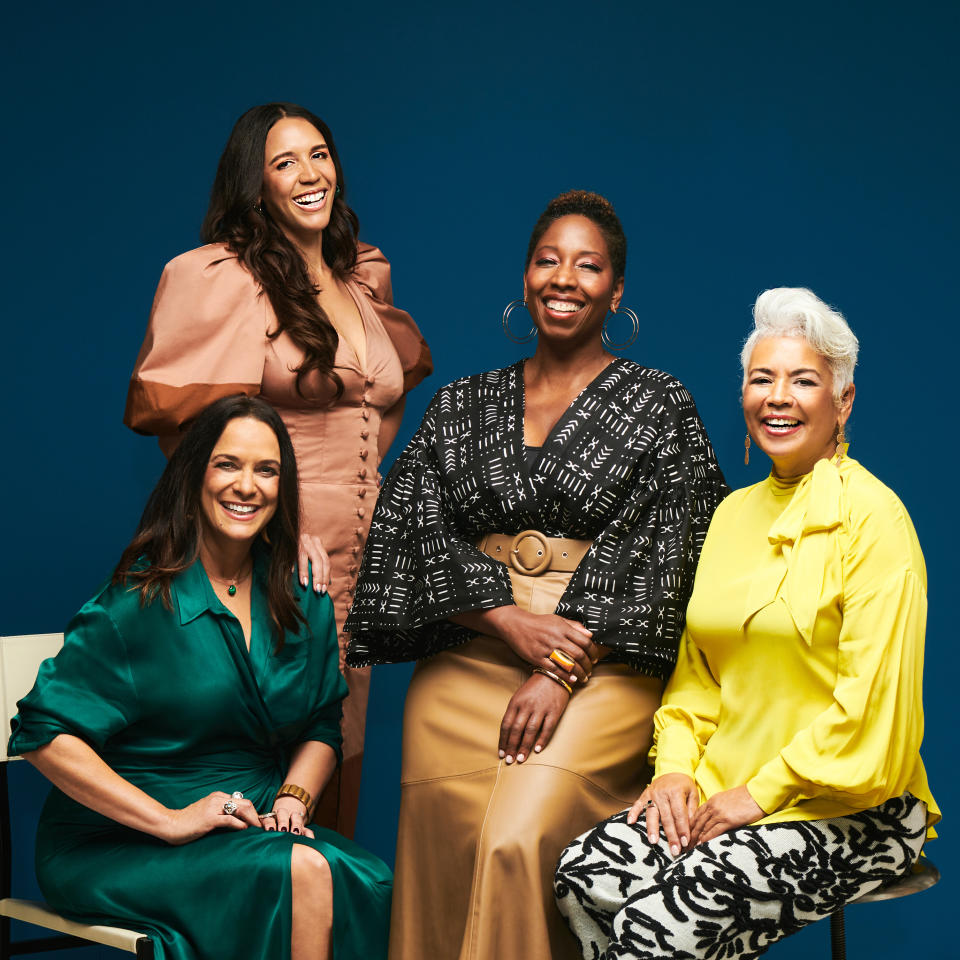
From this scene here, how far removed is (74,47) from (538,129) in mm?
1411

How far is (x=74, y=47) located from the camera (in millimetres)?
4156

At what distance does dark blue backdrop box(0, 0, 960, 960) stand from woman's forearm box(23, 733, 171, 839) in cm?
168

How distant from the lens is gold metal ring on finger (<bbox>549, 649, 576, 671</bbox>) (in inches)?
101

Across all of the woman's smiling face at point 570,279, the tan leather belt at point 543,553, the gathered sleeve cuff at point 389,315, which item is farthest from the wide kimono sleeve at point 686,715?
the gathered sleeve cuff at point 389,315

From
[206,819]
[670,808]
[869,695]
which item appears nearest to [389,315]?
[206,819]

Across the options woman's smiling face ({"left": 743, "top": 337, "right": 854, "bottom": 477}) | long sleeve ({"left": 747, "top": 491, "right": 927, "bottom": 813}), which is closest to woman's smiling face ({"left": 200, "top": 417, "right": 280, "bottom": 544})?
woman's smiling face ({"left": 743, "top": 337, "right": 854, "bottom": 477})

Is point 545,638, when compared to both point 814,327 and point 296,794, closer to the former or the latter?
point 296,794

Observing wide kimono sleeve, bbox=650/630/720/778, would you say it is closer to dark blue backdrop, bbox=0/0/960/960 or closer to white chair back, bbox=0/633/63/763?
white chair back, bbox=0/633/63/763

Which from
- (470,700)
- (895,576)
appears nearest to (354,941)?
(470,700)

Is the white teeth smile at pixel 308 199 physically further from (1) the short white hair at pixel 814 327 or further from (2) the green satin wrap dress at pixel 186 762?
(1) the short white hair at pixel 814 327

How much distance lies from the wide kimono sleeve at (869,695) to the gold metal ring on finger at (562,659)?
1.32 ft

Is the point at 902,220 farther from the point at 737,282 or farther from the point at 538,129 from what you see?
the point at 538,129

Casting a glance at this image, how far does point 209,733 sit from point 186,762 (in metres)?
0.08

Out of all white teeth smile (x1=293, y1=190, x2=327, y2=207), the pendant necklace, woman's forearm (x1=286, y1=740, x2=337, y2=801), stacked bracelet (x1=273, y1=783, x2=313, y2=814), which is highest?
white teeth smile (x1=293, y1=190, x2=327, y2=207)
